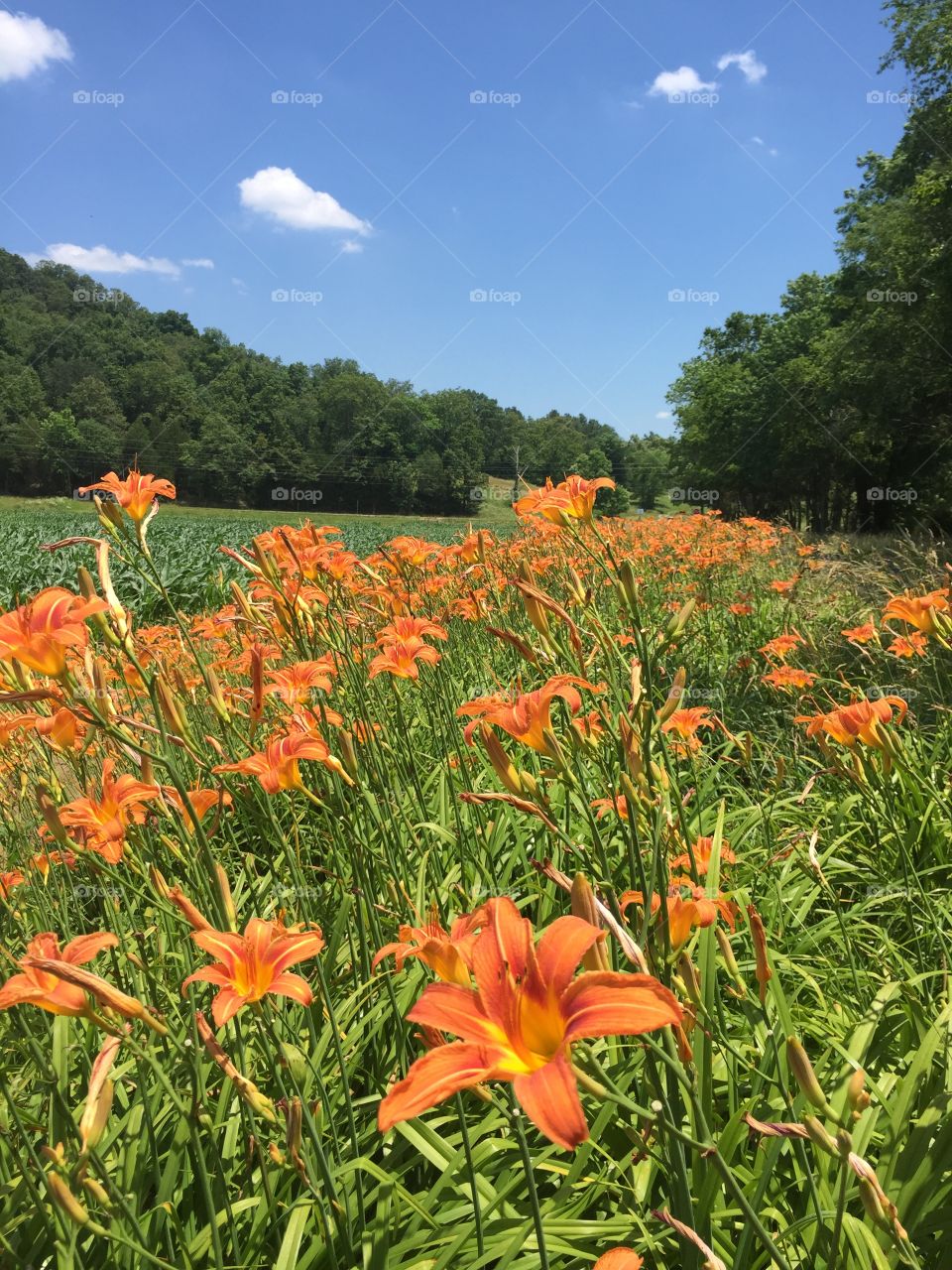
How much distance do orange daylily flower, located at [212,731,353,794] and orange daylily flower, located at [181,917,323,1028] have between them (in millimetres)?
516

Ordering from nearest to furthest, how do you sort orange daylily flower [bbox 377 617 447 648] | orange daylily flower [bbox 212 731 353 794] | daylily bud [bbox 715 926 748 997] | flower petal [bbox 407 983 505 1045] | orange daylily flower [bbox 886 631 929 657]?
flower petal [bbox 407 983 505 1045]
daylily bud [bbox 715 926 748 997]
orange daylily flower [bbox 212 731 353 794]
orange daylily flower [bbox 377 617 447 648]
orange daylily flower [bbox 886 631 929 657]

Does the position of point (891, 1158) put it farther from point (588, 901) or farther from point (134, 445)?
point (134, 445)

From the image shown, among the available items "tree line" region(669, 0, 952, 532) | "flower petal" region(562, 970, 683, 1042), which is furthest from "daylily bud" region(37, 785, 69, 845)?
"tree line" region(669, 0, 952, 532)

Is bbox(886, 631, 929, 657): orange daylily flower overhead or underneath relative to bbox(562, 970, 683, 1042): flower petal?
overhead

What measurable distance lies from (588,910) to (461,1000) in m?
0.19

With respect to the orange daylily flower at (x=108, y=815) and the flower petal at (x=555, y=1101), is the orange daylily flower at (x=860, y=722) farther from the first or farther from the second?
the orange daylily flower at (x=108, y=815)

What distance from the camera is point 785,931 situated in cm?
257

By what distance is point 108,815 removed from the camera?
1.64 metres

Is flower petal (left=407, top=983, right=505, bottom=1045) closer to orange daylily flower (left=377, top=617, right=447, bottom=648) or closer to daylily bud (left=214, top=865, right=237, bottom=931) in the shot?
daylily bud (left=214, top=865, right=237, bottom=931)

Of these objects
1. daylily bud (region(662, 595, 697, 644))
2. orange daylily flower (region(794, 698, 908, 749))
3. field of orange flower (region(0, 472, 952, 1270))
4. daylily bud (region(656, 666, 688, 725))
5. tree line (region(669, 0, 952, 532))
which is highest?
tree line (region(669, 0, 952, 532))

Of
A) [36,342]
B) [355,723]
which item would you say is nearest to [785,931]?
[355,723]

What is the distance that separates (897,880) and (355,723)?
2125 millimetres

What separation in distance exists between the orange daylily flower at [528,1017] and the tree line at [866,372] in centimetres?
992

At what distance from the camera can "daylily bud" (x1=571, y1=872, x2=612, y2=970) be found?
835 millimetres
